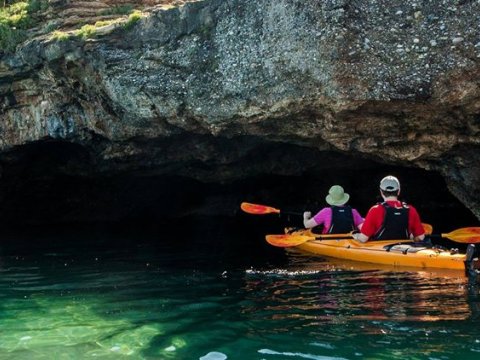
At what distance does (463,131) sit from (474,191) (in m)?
1.54

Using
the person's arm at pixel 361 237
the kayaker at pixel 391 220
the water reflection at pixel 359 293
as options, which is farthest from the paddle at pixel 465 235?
the water reflection at pixel 359 293

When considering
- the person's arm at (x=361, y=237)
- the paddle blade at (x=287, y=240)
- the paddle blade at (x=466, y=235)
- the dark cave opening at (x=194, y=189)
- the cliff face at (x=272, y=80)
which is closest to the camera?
the cliff face at (x=272, y=80)

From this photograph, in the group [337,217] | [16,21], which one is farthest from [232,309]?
[16,21]

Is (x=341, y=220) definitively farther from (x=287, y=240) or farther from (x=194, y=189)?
(x=194, y=189)

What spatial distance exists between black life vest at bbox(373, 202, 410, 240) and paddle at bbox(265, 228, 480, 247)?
0.74 meters

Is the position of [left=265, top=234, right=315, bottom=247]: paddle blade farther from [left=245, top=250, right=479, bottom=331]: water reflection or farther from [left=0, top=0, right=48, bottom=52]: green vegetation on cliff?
[left=0, top=0, right=48, bottom=52]: green vegetation on cliff

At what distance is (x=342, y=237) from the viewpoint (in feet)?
34.1

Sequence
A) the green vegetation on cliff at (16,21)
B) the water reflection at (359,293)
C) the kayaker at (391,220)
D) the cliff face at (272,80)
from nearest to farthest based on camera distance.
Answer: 1. the water reflection at (359,293)
2. the cliff face at (272,80)
3. the kayaker at (391,220)
4. the green vegetation on cliff at (16,21)

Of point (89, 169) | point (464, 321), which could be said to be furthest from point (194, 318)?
point (89, 169)

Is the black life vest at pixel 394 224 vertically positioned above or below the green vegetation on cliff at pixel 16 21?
below

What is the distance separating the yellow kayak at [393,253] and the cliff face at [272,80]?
5.61 feet

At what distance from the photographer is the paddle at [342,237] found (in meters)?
9.64

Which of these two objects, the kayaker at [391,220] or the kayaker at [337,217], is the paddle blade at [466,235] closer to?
the kayaker at [391,220]

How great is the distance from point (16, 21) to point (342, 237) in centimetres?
762
